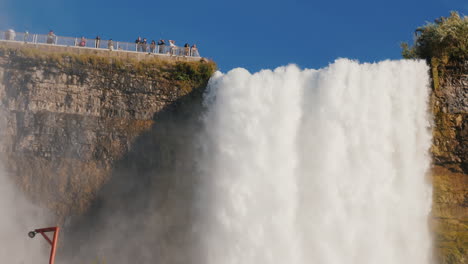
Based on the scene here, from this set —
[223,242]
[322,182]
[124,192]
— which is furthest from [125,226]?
A: [322,182]

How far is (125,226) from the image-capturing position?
75.3ft

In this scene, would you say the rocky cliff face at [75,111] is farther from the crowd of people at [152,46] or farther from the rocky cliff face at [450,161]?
the rocky cliff face at [450,161]

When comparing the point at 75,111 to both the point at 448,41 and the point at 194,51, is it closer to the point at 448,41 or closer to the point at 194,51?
the point at 194,51

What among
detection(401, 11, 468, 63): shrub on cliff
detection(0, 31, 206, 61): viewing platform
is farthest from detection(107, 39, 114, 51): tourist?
detection(401, 11, 468, 63): shrub on cliff

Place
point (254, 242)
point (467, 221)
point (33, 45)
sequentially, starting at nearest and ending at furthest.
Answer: point (254, 242) → point (467, 221) → point (33, 45)

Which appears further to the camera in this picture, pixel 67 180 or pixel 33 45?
pixel 33 45

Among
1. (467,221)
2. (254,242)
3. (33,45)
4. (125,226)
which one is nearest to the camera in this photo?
(254,242)

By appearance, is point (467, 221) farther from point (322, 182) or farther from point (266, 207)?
point (266, 207)

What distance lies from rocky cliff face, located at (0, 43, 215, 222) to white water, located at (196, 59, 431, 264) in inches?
154

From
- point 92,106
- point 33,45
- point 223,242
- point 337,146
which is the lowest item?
point 223,242

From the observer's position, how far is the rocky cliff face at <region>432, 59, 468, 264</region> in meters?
20.8

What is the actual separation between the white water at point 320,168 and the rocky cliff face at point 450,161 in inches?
22.2

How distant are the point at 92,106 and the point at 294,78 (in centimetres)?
995

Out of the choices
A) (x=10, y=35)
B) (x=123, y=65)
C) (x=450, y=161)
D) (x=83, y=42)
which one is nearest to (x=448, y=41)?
(x=450, y=161)
